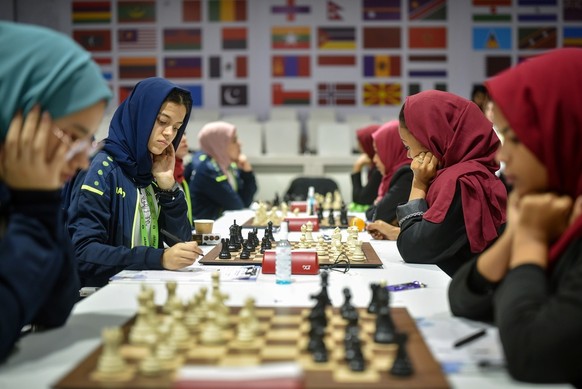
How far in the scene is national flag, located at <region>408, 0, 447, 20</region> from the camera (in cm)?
1149

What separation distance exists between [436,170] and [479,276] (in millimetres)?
1389

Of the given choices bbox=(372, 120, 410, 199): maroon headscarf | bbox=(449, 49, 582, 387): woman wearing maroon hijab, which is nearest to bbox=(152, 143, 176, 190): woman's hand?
bbox=(449, 49, 582, 387): woman wearing maroon hijab

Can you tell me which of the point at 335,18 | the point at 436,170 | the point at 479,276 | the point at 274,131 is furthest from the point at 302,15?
the point at 479,276

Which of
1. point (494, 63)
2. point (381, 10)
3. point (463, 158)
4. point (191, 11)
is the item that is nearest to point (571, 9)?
point (494, 63)

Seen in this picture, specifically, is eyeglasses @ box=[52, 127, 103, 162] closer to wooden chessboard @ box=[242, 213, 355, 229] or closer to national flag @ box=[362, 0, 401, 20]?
wooden chessboard @ box=[242, 213, 355, 229]

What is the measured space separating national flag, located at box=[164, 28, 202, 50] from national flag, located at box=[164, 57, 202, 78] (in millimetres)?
190

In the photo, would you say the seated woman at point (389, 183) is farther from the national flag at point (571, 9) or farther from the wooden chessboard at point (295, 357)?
the national flag at point (571, 9)

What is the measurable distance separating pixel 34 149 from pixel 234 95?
10.2 meters

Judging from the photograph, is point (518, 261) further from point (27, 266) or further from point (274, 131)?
point (274, 131)

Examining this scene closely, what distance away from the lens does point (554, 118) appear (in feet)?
5.51

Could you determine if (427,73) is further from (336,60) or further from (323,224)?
(323,224)

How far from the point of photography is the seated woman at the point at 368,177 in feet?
18.7

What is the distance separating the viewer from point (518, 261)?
66.9 inches

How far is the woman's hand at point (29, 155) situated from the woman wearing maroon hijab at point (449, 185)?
1745 mm
